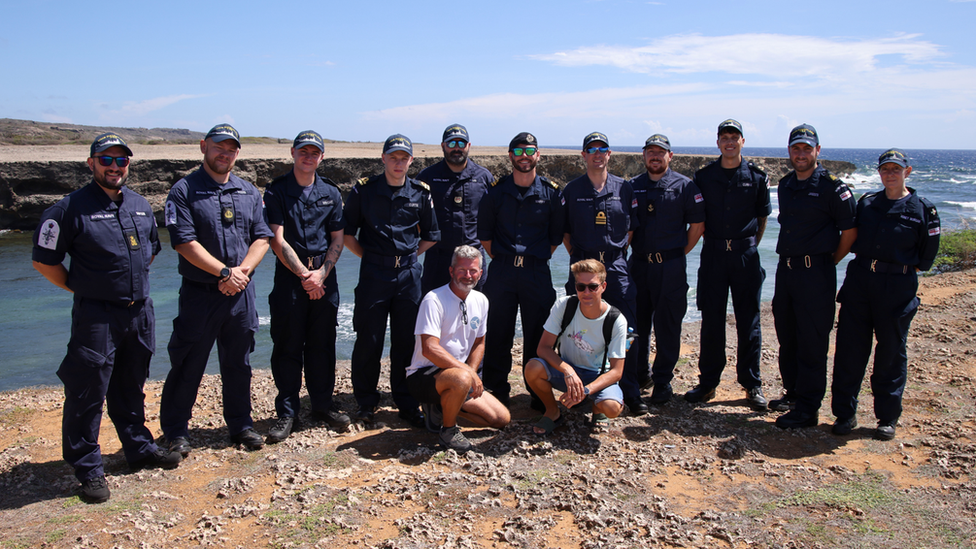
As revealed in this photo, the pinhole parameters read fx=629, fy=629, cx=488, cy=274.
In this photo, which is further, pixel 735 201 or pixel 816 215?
pixel 735 201

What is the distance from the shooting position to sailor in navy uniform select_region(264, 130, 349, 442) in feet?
16.0

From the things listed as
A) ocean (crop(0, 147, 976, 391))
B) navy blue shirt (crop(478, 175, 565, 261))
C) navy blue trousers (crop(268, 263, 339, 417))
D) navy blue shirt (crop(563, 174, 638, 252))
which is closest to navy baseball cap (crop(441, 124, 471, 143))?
navy blue shirt (crop(478, 175, 565, 261))

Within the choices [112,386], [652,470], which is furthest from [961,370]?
[112,386]

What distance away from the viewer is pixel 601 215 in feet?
17.4

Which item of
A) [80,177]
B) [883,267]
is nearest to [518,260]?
[883,267]

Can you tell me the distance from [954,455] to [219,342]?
5.37m

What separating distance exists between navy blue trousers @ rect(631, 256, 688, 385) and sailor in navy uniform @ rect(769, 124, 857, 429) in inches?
31.7

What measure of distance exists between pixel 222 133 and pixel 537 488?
10.6 feet

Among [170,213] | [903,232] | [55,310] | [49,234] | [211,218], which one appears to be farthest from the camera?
[55,310]

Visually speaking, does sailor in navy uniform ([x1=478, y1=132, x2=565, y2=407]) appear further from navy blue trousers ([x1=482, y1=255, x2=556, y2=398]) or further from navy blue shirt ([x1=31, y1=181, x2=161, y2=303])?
navy blue shirt ([x1=31, y1=181, x2=161, y2=303])

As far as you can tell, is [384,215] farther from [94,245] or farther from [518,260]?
[94,245]

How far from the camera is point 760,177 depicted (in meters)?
5.51

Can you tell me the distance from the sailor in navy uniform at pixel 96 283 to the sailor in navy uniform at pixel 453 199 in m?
2.39

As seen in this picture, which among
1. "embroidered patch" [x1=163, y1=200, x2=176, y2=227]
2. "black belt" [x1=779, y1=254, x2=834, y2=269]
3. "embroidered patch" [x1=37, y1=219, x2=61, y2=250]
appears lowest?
"black belt" [x1=779, y1=254, x2=834, y2=269]
